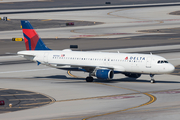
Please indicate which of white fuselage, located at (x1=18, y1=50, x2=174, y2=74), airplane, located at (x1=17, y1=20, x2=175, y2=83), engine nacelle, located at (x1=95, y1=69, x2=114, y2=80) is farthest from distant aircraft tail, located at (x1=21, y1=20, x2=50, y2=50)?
engine nacelle, located at (x1=95, y1=69, x2=114, y2=80)

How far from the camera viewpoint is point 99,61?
66.5 metres

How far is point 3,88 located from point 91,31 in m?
89.9

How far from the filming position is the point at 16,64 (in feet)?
292

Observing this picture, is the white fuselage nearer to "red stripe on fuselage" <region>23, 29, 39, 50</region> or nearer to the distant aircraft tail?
the distant aircraft tail

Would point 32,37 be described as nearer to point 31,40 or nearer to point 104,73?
point 31,40

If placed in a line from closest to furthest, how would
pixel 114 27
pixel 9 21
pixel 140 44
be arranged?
pixel 140 44 → pixel 114 27 → pixel 9 21

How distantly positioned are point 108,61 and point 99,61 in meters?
1.58

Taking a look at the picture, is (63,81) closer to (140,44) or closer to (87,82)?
(87,82)

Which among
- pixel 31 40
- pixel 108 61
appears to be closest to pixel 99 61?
pixel 108 61

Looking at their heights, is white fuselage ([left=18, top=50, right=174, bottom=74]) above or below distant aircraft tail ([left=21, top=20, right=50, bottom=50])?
below

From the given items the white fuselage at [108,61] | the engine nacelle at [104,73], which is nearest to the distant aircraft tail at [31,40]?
the white fuselage at [108,61]

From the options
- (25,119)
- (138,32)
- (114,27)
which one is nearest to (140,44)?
(138,32)

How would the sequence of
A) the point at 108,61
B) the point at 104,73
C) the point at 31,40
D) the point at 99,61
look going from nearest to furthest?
the point at 104,73 → the point at 108,61 → the point at 99,61 → the point at 31,40

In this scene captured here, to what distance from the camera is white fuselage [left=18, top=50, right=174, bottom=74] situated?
207 ft
